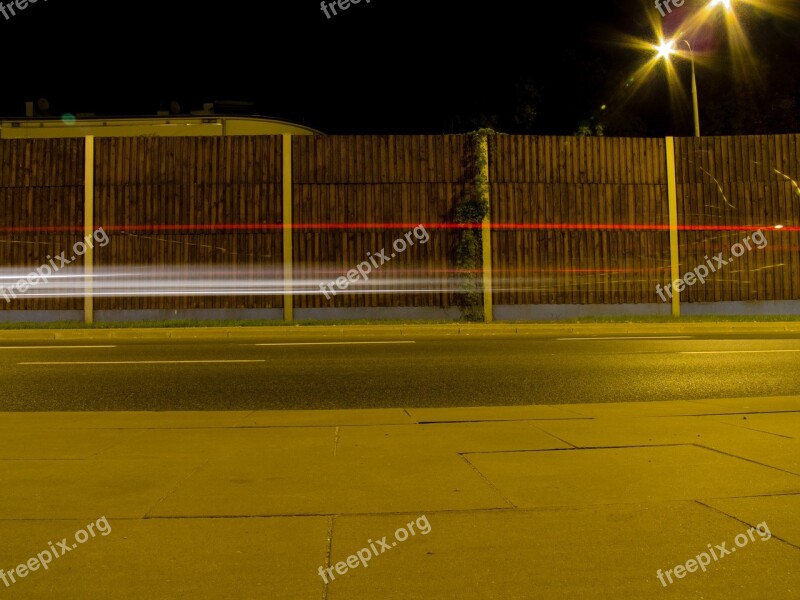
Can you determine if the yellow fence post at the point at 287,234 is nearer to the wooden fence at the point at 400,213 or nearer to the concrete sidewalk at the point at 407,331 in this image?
the wooden fence at the point at 400,213

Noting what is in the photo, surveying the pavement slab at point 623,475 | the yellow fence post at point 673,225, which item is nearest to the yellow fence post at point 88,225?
the pavement slab at point 623,475

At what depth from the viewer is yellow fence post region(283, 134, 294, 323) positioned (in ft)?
63.4

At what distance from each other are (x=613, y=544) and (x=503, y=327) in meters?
13.6

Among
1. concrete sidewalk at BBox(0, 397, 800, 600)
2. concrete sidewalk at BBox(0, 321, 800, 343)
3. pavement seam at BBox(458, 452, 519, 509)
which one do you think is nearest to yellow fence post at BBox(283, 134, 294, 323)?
concrete sidewalk at BBox(0, 321, 800, 343)

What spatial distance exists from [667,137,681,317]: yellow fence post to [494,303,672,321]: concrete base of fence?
639 millimetres

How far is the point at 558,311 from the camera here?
19.8 metres

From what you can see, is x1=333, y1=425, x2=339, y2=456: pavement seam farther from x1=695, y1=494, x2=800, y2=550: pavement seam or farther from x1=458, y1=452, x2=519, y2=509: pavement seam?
x1=695, y1=494, x2=800, y2=550: pavement seam

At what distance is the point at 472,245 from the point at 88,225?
36.5 ft

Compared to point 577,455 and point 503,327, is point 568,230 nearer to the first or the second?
point 503,327

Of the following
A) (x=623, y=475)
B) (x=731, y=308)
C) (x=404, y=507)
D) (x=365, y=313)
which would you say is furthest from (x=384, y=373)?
(x=731, y=308)

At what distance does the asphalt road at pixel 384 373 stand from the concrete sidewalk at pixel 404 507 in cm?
154

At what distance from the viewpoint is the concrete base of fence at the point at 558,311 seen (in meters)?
19.7

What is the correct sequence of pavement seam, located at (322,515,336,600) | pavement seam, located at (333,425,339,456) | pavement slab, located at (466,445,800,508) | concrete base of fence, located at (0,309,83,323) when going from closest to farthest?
1. pavement seam, located at (322,515,336,600)
2. pavement slab, located at (466,445,800,508)
3. pavement seam, located at (333,425,339,456)
4. concrete base of fence, located at (0,309,83,323)

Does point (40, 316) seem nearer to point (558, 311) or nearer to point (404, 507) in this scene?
point (558, 311)
